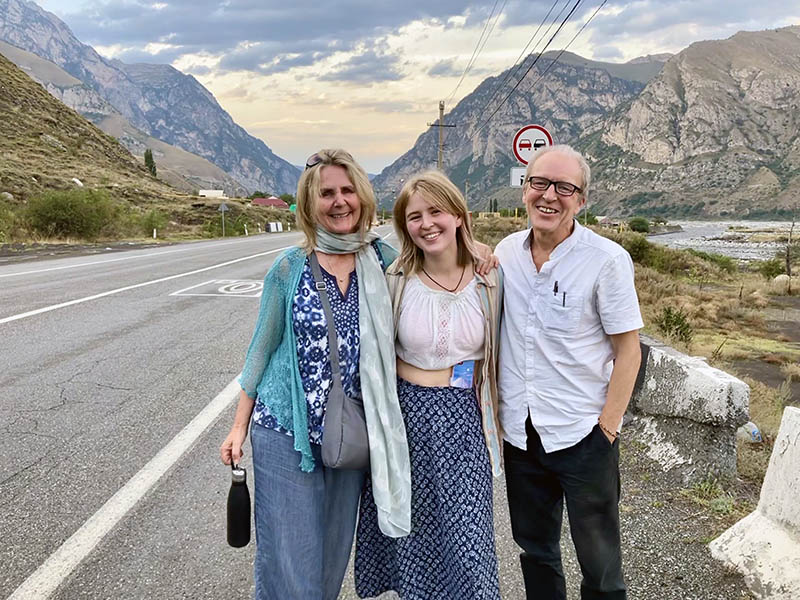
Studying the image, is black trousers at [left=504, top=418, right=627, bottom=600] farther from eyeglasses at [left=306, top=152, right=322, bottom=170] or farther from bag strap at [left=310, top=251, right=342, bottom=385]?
eyeglasses at [left=306, top=152, right=322, bottom=170]

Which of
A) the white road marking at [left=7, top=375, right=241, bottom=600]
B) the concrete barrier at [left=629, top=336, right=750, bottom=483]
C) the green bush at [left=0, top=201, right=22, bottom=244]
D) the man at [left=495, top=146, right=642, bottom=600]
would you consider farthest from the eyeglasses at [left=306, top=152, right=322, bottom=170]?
the green bush at [left=0, top=201, right=22, bottom=244]

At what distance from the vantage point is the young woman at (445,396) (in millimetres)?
2303

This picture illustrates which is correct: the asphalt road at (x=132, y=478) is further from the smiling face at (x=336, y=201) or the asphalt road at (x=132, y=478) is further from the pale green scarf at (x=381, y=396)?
the smiling face at (x=336, y=201)

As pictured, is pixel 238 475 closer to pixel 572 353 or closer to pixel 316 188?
pixel 316 188

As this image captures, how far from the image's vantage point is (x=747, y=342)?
11.8 meters

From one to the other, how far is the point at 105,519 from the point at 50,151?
5903 cm

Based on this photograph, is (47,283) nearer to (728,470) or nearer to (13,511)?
(13,511)

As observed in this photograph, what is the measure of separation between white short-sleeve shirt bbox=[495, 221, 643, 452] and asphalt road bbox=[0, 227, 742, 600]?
38.8 inches

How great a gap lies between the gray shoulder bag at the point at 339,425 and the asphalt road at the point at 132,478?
3.17ft

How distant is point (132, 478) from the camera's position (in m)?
3.88

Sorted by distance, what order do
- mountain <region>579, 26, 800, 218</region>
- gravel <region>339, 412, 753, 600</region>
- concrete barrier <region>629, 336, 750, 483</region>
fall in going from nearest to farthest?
gravel <region>339, 412, 753, 600</region>, concrete barrier <region>629, 336, 750, 483</region>, mountain <region>579, 26, 800, 218</region>

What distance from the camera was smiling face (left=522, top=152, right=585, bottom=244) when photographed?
2283mm

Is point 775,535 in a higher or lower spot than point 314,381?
lower

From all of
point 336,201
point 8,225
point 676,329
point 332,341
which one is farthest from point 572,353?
point 8,225
